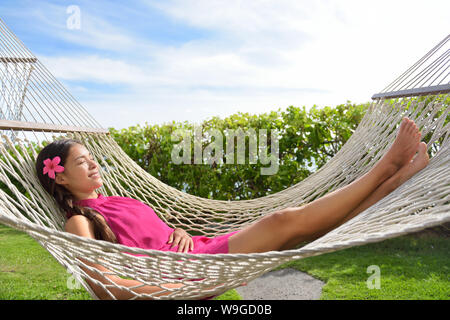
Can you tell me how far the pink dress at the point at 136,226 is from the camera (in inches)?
68.2

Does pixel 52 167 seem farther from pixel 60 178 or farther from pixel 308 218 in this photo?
pixel 308 218

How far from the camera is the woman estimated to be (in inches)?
59.8

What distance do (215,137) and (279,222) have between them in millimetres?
2044

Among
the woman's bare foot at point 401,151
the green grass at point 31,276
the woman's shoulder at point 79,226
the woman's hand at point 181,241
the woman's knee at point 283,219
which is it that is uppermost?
the woman's bare foot at point 401,151

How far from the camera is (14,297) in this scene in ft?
7.72

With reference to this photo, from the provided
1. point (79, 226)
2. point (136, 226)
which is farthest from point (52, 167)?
point (136, 226)

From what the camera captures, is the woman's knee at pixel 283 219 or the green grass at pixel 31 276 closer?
the woman's knee at pixel 283 219

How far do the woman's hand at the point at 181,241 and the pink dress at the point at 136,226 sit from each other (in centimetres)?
2

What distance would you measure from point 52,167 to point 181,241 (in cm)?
65

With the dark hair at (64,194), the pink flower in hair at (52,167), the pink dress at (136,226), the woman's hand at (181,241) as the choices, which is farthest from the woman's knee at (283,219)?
the pink flower in hair at (52,167)

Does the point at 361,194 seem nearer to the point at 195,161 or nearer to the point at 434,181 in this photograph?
the point at 434,181

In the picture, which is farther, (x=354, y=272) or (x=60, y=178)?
(x=354, y=272)

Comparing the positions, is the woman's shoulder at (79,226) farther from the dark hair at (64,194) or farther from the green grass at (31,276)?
the green grass at (31,276)

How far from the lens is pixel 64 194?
1754 millimetres
